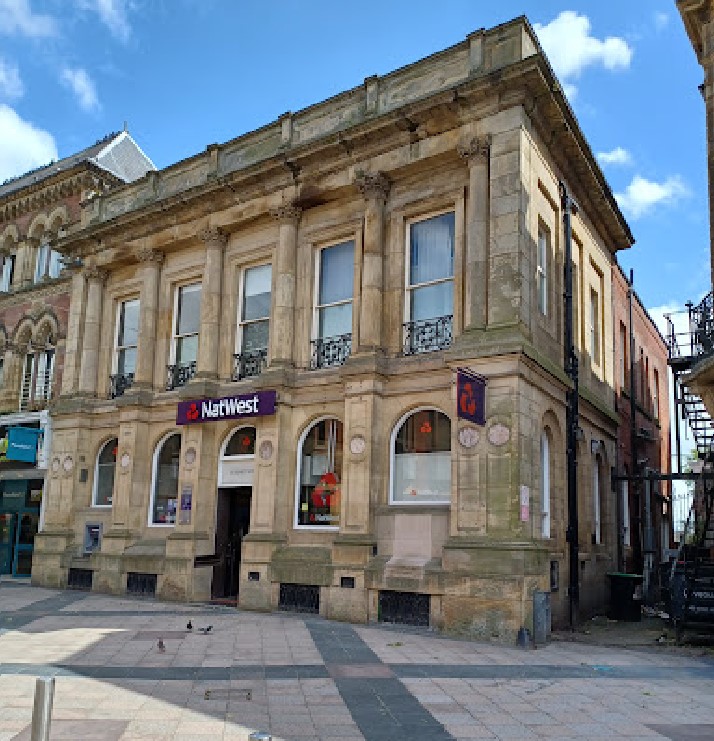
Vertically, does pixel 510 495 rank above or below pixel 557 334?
below

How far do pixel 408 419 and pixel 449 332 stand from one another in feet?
6.33

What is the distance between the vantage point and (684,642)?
12.3 m

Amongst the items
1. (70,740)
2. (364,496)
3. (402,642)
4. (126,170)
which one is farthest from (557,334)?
(126,170)

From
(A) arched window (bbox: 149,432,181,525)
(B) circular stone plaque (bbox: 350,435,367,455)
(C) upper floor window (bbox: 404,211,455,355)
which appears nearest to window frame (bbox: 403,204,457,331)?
(C) upper floor window (bbox: 404,211,455,355)

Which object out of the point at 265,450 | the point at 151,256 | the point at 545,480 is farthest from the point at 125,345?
the point at 545,480

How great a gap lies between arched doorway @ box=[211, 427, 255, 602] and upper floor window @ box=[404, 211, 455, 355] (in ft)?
15.5

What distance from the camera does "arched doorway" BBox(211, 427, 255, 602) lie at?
1684 cm

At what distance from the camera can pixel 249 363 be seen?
1730cm

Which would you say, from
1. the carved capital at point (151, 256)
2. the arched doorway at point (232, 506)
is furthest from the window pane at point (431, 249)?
the carved capital at point (151, 256)

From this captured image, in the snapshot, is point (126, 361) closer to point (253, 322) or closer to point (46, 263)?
point (253, 322)

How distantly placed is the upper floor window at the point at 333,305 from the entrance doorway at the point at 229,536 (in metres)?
3.76

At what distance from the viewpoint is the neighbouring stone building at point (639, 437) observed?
66.5 ft

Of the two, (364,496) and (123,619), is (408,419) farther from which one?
(123,619)

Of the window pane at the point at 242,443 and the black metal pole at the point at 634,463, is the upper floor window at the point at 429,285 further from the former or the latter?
the black metal pole at the point at 634,463
